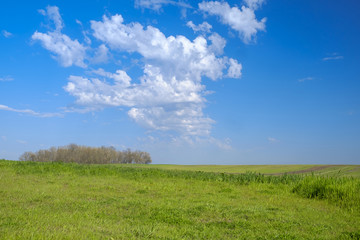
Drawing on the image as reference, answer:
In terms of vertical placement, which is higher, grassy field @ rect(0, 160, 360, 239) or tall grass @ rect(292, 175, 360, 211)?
tall grass @ rect(292, 175, 360, 211)

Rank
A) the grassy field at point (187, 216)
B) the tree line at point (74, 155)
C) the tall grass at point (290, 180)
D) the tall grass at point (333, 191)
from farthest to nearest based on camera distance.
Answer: the tree line at point (74, 155) < the tall grass at point (290, 180) < the tall grass at point (333, 191) < the grassy field at point (187, 216)

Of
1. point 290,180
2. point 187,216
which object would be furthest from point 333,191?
point 187,216

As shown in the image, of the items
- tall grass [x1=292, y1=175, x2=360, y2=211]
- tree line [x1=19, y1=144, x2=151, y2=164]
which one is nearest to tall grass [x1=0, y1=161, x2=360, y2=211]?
tall grass [x1=292, y1=175, x2=360, y2=211]

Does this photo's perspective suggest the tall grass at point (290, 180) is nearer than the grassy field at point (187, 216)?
No

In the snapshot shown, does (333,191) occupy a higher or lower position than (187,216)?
higher

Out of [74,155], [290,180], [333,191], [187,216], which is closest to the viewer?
[187,216]

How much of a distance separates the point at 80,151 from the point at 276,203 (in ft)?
237

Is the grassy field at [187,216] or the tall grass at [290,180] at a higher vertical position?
the tall grass at [290,180]

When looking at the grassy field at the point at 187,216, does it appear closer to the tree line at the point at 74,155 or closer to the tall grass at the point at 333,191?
the tall grass at the point at 333,191

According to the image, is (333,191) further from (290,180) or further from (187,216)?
(187,216)

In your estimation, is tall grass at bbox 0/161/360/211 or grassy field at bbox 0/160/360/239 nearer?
grassy field at bbox 0/160/360/239

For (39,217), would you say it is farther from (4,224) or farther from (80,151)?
(80,151)

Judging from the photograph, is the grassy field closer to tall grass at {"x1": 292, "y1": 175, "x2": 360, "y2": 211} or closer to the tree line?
tall grass at {"x1": 292, "y1": 175, "x2": 360, "y2": 211}

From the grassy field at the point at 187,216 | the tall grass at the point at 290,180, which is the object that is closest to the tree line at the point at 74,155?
the tall grass at the point at 290,180
